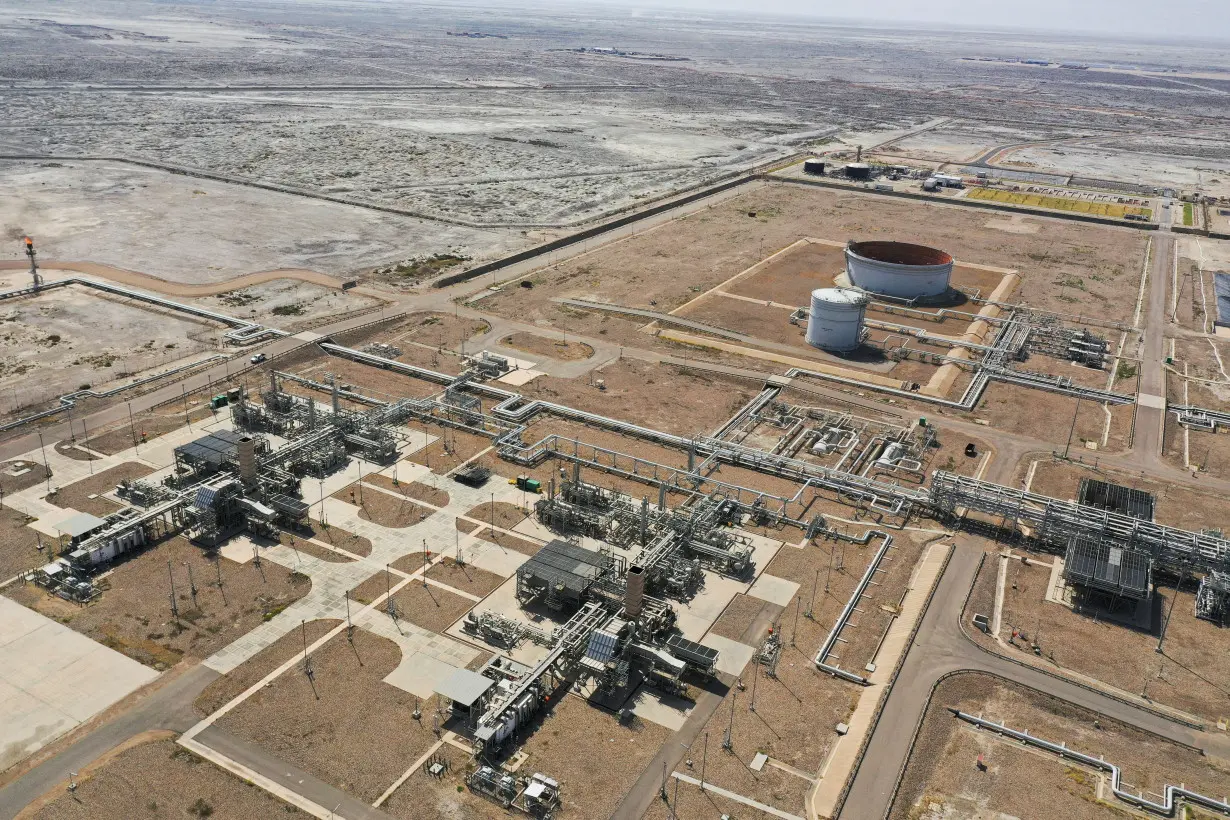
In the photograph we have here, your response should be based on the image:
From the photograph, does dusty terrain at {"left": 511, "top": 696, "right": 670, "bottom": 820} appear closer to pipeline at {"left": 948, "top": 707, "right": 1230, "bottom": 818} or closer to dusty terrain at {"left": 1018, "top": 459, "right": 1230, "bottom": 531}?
pipeline at {"left": 948, "top": 707, "right": 1230, "bottom": 818}

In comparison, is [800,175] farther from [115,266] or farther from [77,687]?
[77,687]

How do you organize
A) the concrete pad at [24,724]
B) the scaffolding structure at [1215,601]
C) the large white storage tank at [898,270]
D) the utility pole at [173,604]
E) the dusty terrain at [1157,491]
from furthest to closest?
the large white storage tank at [898,270], the dusty terrain at [1157,491], the scaffolding structure at [1215,601], the utility pole at [173,604], the concrete pad at [24,724]

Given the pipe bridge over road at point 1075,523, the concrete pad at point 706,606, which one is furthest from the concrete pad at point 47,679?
the pipe bridge over road at point 1075,523

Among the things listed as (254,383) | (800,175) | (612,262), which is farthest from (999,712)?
(800,175)

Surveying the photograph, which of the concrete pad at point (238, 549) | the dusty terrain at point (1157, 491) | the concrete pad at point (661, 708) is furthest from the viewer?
the dusty terrain at point (1157, 491)

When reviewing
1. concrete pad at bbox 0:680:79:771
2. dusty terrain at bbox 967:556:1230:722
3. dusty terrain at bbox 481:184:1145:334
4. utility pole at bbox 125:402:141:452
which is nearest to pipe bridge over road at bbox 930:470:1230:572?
dusty terrain at bbox 967:556:1230:722

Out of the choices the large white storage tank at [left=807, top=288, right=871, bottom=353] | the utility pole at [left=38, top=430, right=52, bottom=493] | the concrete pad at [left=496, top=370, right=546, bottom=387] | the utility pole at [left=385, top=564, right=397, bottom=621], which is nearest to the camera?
the utility pole at [left=385, top=564, right=397, bottom=621]

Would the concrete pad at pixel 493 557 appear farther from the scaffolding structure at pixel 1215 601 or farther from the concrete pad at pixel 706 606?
the scaffolding structure at pixel 1215 601

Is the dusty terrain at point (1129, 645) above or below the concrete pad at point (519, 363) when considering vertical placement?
below
